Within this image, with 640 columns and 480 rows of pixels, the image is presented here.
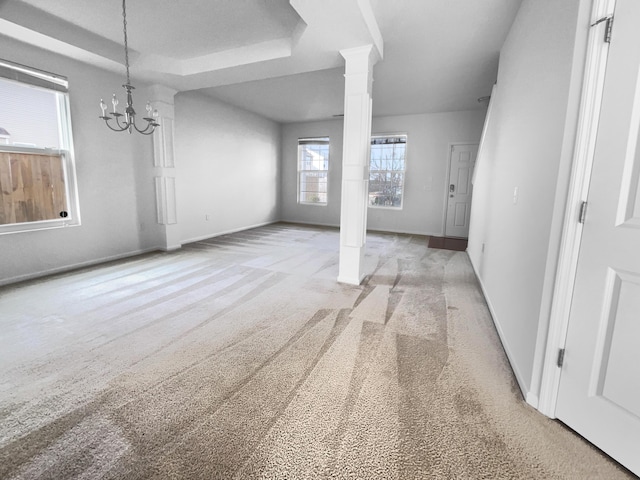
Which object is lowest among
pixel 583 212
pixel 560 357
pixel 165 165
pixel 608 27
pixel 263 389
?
pixel 263 389

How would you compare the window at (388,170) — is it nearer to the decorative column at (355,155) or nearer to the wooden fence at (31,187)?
the decorative column at (355,155)

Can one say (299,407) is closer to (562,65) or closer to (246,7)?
(562,65)

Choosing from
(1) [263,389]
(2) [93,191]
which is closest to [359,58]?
(1) [263,389]

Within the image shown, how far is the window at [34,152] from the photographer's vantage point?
118 inches

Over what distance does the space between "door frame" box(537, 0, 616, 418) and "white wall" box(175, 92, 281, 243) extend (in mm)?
5156

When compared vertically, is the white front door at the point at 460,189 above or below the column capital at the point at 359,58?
below

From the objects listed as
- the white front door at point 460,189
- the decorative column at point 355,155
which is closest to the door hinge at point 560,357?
the decorative column at point 355,155

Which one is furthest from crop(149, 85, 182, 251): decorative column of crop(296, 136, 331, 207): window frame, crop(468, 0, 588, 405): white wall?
crop(468, 0, 588, 405): white wall

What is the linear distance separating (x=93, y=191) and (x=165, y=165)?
1.04m

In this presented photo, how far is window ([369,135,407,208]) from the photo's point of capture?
21.8 ft

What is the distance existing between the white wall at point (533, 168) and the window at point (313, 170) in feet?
16.3

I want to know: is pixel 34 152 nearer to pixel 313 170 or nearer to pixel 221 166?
pixel 221 166

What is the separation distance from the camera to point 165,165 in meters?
4.51

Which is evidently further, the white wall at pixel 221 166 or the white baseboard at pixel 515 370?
the white wall at pixel 221 166
